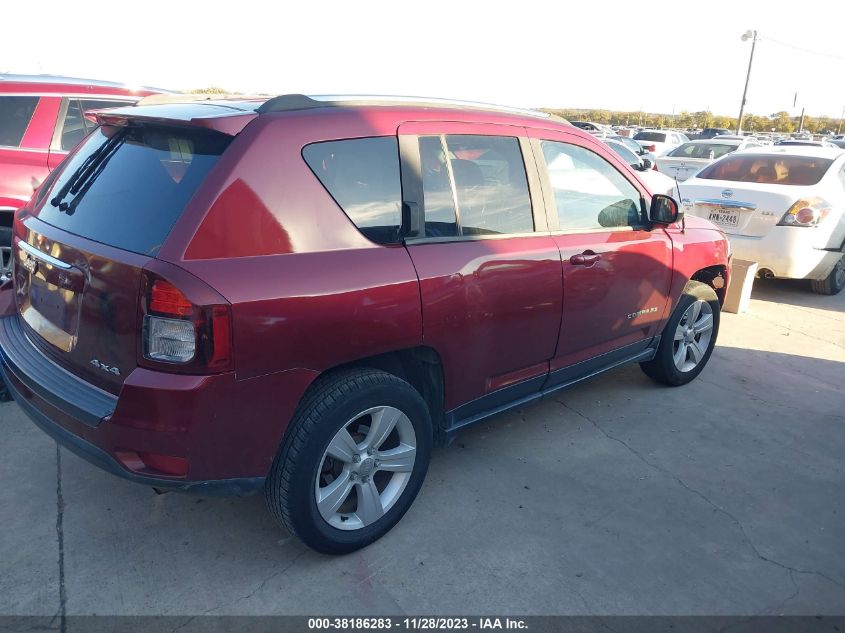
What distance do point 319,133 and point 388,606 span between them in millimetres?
1866

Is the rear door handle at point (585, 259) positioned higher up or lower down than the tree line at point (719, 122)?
lower down

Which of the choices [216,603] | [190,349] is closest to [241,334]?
[190,349]

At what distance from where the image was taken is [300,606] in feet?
8.29

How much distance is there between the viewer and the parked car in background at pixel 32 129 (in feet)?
17.2

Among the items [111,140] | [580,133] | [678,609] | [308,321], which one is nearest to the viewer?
[308,321]

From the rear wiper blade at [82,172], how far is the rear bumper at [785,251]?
6123mm

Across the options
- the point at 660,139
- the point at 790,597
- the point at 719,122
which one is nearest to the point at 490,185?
the point at 790,597

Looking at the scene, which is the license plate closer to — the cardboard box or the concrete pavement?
the cardboard box

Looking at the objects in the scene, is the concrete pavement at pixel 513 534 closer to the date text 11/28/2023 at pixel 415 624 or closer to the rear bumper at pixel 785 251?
the date text 11/28/2023 at pixel 415 624

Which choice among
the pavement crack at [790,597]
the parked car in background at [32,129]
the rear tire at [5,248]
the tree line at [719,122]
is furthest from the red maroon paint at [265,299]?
the tree line at [719,122]

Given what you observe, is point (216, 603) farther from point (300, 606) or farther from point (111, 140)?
point (111, 140)

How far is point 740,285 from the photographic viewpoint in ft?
21.2

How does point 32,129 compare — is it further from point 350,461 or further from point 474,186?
point 350,461

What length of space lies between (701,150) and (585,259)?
564 inches
